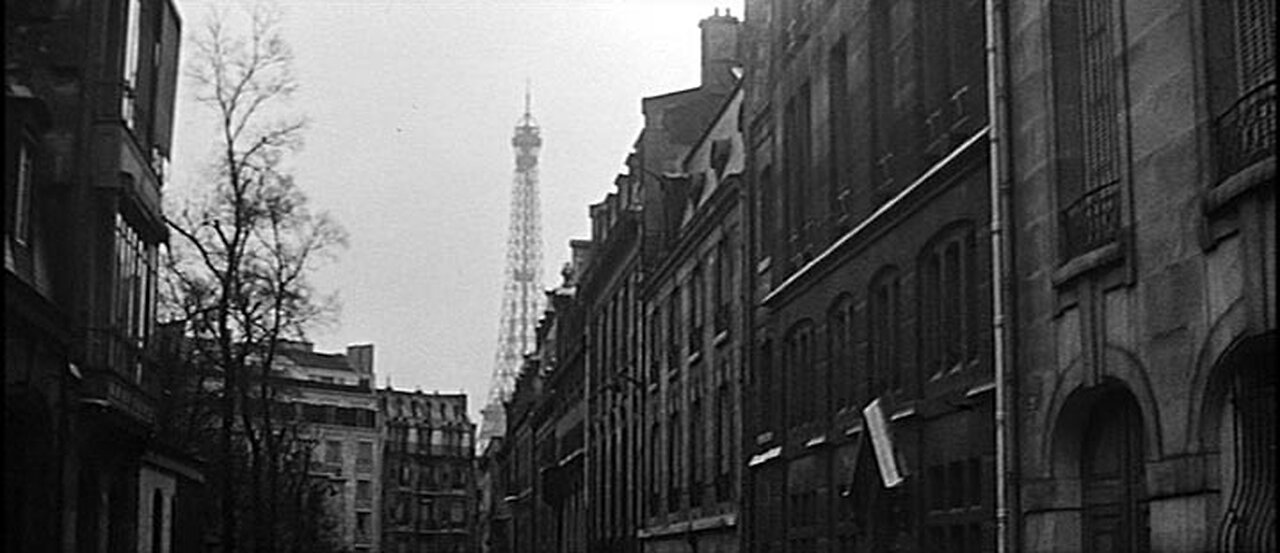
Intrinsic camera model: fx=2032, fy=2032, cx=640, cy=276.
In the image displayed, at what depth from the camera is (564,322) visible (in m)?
86.3

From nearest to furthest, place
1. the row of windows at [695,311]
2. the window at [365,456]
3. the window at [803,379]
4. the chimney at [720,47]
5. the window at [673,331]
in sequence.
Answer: the window at [803,379]
the row of windows at [695,311]
the window at [673,331]
the chimney at [720,47]
the window at [365,456]

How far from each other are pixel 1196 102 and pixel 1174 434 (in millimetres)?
2900

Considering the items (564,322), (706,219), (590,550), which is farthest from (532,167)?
(706,219)

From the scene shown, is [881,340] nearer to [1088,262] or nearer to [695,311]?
[1088,262]

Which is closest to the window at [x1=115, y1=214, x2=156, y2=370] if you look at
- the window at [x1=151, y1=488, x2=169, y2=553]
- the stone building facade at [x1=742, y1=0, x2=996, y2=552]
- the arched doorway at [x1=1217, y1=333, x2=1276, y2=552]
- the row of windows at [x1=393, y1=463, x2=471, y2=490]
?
the window at [x1=151, y1=488, x2=169, y2=553]

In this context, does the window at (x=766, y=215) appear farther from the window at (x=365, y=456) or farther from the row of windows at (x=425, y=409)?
the row of windows at (x=425, y=409)

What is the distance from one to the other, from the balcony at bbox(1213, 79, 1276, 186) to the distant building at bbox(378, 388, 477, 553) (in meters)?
134

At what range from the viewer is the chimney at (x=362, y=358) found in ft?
508

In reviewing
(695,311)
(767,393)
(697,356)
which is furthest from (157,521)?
(695,311)

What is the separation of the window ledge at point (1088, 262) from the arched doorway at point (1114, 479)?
4.00 feet

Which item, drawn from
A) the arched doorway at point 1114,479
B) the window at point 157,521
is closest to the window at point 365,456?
the window at point 157,521

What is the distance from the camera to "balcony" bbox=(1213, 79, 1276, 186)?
51.4 ft

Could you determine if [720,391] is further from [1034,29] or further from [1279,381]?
[1279,381]

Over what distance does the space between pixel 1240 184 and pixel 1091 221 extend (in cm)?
410
